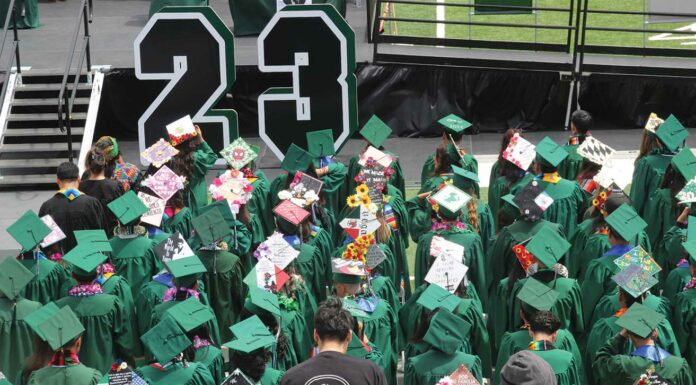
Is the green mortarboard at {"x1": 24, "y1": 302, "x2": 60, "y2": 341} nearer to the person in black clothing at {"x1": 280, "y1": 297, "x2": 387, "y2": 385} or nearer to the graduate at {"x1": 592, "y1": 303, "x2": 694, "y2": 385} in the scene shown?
the person in black clothing at {"x1": 280, "y1": 297, "x2": 387, "y2": 385}

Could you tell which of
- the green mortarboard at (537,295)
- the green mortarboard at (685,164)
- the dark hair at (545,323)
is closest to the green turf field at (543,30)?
the green mortarboard at (685,164)

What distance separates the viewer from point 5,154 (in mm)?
14750

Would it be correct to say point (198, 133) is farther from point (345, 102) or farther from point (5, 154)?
point (5, 154)

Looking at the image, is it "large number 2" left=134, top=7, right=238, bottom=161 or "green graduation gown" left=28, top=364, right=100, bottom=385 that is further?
"large number 2" left=134, top=7, right=238, bottom=161

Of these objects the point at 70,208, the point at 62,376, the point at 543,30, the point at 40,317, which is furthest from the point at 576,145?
the point at 543,30

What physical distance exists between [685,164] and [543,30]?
11.9 metres

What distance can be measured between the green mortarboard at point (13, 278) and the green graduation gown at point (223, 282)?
1269 millimetres

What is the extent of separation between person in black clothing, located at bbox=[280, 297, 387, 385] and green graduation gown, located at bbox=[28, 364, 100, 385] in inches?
62.7

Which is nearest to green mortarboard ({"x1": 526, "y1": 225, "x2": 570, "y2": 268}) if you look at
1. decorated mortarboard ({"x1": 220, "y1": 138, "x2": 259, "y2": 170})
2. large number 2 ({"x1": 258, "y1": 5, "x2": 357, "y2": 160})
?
decorated mortarboard ({"x1": 220, "y1": 138, "x2": 259, "y2": 170})

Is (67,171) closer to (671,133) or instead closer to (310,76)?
(310,76)

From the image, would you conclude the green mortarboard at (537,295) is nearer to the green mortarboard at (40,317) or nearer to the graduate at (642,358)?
the graduate at (642,358)

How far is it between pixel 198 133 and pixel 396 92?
5.77 metres

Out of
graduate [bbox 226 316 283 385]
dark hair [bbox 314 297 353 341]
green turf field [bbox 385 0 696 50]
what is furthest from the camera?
green turf field [bbox 385 0 696 50]

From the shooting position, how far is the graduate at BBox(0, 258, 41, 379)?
8.23m
